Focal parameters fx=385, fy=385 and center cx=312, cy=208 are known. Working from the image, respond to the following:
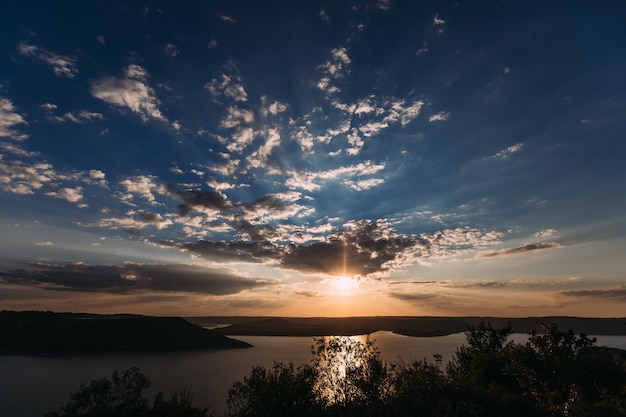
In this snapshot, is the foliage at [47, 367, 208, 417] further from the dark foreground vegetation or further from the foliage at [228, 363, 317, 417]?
the foliage at [228, 363, 317, 417]

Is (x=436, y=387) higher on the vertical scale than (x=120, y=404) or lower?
higher

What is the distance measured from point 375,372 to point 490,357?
25.5 metres

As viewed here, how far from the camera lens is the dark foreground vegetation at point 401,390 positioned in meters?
40.8

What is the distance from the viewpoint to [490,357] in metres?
62.6

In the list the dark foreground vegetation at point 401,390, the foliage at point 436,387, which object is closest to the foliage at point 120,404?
the dark foreground vegetation at point 401,390

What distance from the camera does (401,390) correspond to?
41.4 meters

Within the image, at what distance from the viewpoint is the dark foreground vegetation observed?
134ft

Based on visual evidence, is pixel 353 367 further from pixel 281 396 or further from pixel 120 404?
pixel 120 404

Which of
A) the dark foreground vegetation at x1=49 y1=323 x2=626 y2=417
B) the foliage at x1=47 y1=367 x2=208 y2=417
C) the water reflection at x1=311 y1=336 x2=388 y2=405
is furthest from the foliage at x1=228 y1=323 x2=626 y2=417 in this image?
the foliage at x1=47 y1=367 x2=208 y2=417

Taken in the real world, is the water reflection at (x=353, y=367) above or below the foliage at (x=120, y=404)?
above

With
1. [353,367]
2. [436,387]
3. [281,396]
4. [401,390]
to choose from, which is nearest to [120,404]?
[281,396]

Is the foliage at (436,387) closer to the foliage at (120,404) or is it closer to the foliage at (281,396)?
the foliage at (281,396)

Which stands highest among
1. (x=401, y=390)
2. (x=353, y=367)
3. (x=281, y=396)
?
(x=353, y=367)

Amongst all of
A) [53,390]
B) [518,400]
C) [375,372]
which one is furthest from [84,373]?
[518,400]
